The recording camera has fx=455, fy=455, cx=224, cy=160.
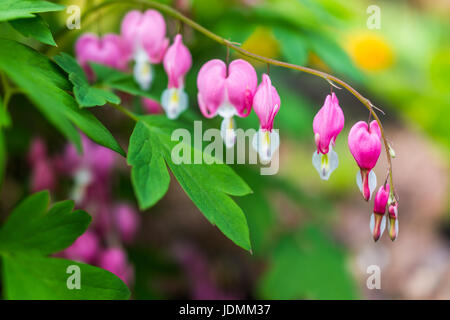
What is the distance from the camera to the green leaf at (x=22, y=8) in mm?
903

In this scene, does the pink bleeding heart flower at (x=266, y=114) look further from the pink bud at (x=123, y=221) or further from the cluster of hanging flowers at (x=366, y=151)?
the pink bud at (x=123, y=221)

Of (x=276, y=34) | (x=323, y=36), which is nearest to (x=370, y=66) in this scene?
(x=323, y=36)

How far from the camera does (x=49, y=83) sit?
2.97 ft

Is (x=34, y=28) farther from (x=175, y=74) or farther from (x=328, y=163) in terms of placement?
(x=328, y=163)

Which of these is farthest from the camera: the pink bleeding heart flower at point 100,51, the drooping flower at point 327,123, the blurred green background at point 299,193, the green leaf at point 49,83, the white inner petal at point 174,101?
the blurred green background at point 299,193

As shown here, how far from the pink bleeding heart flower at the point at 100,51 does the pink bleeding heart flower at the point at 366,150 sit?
0.71m

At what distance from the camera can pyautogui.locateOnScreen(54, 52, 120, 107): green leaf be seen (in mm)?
908

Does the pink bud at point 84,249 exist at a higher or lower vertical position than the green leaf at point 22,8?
lower

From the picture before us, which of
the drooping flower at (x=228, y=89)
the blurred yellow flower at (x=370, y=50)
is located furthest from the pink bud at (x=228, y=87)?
the blurred yellow flower at (x=370, y=50)

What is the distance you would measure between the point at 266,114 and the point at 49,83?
446 mm

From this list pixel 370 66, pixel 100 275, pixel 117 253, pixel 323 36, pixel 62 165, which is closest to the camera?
pixel 100 275

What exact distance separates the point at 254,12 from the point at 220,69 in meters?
0.59

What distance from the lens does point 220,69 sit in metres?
1.02
